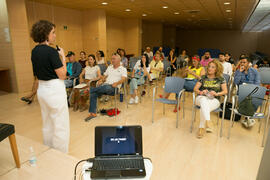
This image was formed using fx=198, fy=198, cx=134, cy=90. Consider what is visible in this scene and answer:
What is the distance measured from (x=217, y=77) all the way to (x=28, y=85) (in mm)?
5485

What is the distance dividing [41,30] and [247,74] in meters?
4.24

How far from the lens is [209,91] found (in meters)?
3.50

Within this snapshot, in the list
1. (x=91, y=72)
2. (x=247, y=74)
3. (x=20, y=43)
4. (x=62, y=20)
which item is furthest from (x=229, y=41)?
(x=20, y=43)

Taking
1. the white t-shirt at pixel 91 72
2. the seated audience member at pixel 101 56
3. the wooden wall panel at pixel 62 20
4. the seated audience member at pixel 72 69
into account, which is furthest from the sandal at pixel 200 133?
the wooden wall panel at pixel 62 20

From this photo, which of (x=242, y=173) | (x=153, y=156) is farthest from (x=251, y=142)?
(x=153, y=156)

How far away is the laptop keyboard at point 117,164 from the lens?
1.45 metres

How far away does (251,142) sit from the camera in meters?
3.24

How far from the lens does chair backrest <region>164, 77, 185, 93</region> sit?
402 centimetres

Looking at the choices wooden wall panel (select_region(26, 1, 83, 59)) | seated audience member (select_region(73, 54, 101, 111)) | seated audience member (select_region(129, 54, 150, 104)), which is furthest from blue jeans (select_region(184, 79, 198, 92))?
wooden wall panel (select_region(26, 1, 83, 59))

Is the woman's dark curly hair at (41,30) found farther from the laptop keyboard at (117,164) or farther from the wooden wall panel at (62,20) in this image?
the wooden wall panel at (62,20)

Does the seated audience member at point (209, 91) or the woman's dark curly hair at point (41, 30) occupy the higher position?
the woman's dark curly hair at point (41, 30)

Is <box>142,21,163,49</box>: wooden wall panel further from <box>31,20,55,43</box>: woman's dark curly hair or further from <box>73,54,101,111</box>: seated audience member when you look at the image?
<box>31,20,55,43</box>: woman's dark curly hair

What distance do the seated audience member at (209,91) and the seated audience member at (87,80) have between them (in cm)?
233

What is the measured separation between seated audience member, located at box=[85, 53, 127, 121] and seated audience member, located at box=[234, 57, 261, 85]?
2.64m
